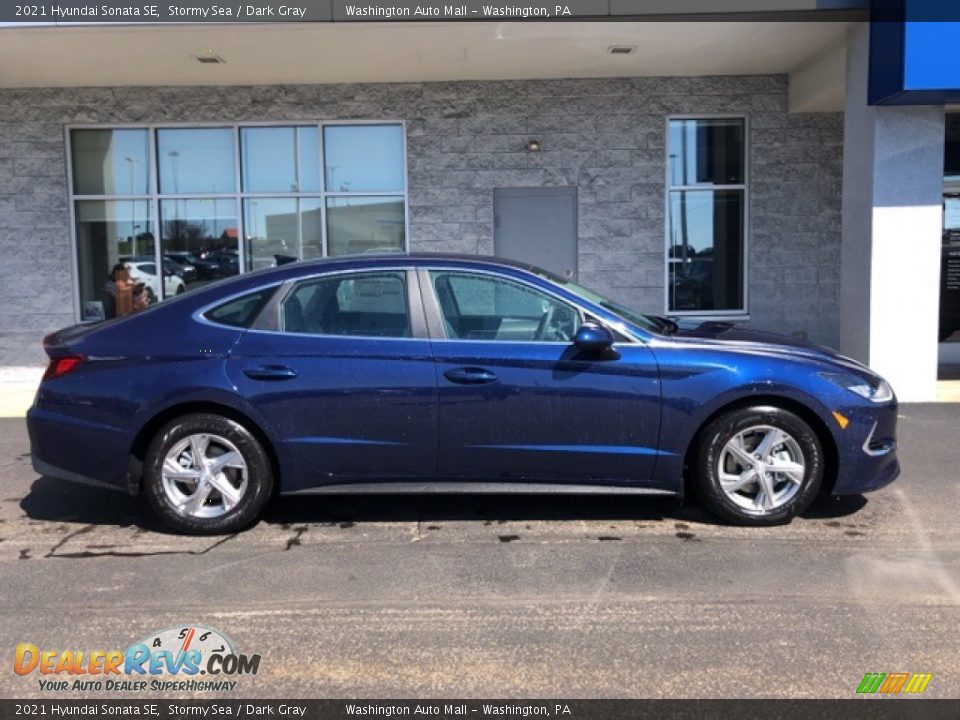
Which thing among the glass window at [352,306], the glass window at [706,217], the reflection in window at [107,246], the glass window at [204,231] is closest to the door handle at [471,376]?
the glass window at [352,306]

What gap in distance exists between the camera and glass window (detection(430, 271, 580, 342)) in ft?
17.1

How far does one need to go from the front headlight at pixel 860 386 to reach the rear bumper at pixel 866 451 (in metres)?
0.06

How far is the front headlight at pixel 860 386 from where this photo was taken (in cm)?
515

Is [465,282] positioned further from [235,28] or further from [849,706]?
[235,28]

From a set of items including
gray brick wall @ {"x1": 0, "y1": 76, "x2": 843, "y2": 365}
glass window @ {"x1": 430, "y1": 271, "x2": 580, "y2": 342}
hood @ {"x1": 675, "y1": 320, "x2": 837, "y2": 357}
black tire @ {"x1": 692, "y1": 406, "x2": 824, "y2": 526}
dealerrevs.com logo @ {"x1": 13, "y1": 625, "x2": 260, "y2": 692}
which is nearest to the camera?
dealerrevs.com logo @ {"x1": 13, "y1": 625, "x2": 260, "y2": 692}

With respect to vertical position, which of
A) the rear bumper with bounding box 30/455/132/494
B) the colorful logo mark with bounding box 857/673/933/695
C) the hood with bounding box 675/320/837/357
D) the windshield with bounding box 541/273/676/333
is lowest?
the colorful logo mark with bounding box 857/673/933/695

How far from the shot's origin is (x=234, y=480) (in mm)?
5246

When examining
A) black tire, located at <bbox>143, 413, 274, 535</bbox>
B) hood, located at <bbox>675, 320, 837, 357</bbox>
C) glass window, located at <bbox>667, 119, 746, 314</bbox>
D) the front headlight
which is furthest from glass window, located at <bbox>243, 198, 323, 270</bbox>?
the front headlight

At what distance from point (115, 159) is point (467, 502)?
26.9 ft

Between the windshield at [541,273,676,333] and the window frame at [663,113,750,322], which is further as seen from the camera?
the window frame at [663,113,750,322]

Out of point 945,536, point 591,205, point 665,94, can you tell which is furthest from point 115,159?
point 945,536

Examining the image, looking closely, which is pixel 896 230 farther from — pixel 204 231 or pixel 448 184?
pixel 204 231

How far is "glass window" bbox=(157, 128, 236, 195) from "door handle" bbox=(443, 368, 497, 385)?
7507mm

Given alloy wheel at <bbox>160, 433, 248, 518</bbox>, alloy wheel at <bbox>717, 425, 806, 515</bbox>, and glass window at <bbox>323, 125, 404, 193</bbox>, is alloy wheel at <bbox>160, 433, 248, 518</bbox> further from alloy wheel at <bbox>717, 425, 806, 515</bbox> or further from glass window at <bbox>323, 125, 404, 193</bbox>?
glass window at <bbox>323, 125, 404, 193</bbox>
